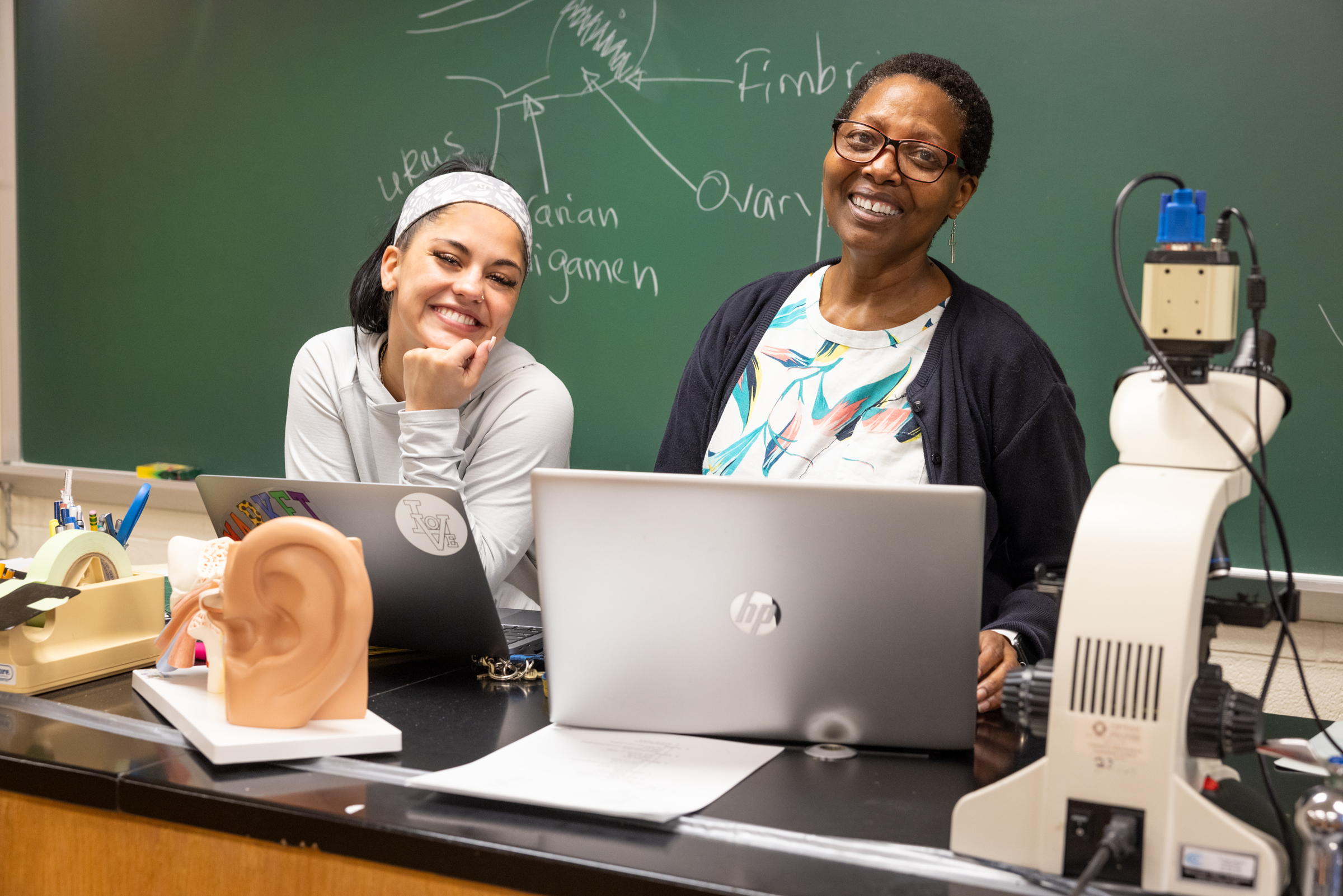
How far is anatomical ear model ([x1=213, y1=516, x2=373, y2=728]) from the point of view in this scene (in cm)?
103

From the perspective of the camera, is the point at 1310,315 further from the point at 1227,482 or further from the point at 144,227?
the point at 144,227

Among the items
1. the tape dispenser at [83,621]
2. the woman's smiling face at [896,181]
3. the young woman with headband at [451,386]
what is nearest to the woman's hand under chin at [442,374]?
the young woman with headband at [451,386]

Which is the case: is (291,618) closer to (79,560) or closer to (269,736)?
(269,736)

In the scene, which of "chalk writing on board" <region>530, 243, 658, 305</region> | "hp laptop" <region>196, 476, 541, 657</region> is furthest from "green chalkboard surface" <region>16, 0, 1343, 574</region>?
"hp laptop" <region>196, 476, 541, 657</region>

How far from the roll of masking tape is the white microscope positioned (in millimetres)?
1022

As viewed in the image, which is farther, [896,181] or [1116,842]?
[896,181]

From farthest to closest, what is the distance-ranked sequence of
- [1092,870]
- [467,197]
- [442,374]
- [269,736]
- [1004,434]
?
[467,197] → [442,374] → [1004,434] → [269,736] → [1092,870]

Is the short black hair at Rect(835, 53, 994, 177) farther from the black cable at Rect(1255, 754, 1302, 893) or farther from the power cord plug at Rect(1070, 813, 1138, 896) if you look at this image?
the power cord plug at Rect(1070, 813, 1138, 896)

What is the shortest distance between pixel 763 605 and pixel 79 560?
0.84 metres

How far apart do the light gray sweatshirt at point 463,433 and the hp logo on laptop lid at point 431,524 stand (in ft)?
1.40

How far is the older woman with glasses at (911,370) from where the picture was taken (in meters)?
1.44

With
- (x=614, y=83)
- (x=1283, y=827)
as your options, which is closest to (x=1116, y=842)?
(x=1283, y=827)

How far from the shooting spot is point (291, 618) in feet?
3.43

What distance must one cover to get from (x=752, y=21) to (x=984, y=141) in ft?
2.61
